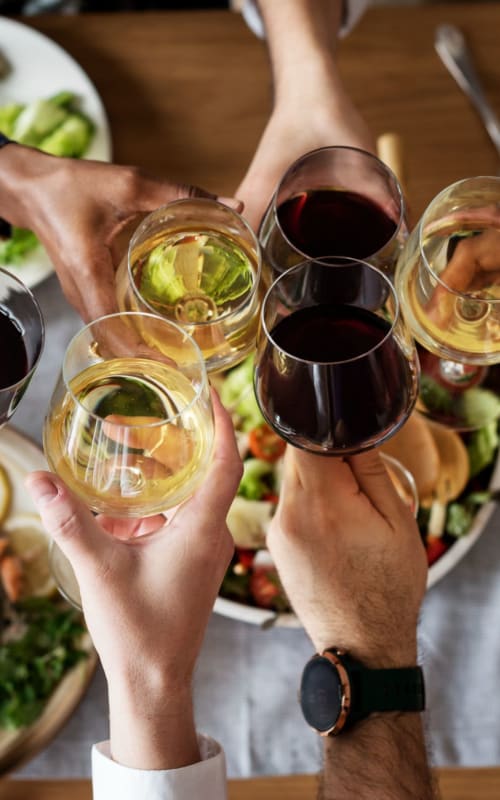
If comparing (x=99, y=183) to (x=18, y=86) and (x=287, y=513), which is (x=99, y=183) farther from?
(x=18, y=86)

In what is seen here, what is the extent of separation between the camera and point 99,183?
989 millimetres

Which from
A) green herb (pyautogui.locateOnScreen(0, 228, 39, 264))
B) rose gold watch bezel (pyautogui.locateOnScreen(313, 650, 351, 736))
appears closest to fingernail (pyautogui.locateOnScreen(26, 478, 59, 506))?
rose gold watch bezel (pyautogui.locateOnScreen(313, 650, 351, 736))

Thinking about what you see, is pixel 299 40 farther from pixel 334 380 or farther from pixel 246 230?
pixel 334 380

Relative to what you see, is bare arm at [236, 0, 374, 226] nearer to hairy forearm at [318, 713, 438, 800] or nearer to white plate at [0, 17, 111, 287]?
white plate at [0, 17, 111, 287]

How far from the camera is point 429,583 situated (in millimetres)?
1116

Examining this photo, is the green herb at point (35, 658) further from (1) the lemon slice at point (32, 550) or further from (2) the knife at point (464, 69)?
(2) the knife at point (464, 69)

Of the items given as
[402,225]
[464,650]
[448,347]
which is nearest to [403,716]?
[464,650]

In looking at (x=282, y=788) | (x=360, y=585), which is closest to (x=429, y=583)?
(x=360, y=585)

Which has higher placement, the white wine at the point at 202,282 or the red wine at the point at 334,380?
the white wine at the point at 202,282

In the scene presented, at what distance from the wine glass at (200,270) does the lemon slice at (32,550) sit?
438 mm

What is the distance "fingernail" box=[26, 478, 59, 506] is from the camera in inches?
28.7

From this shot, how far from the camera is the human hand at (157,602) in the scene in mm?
771

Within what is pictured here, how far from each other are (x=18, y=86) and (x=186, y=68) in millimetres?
271

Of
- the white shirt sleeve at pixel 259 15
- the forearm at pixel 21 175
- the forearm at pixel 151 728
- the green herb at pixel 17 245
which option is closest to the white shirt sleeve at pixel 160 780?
the forearm at pixel 151 728
